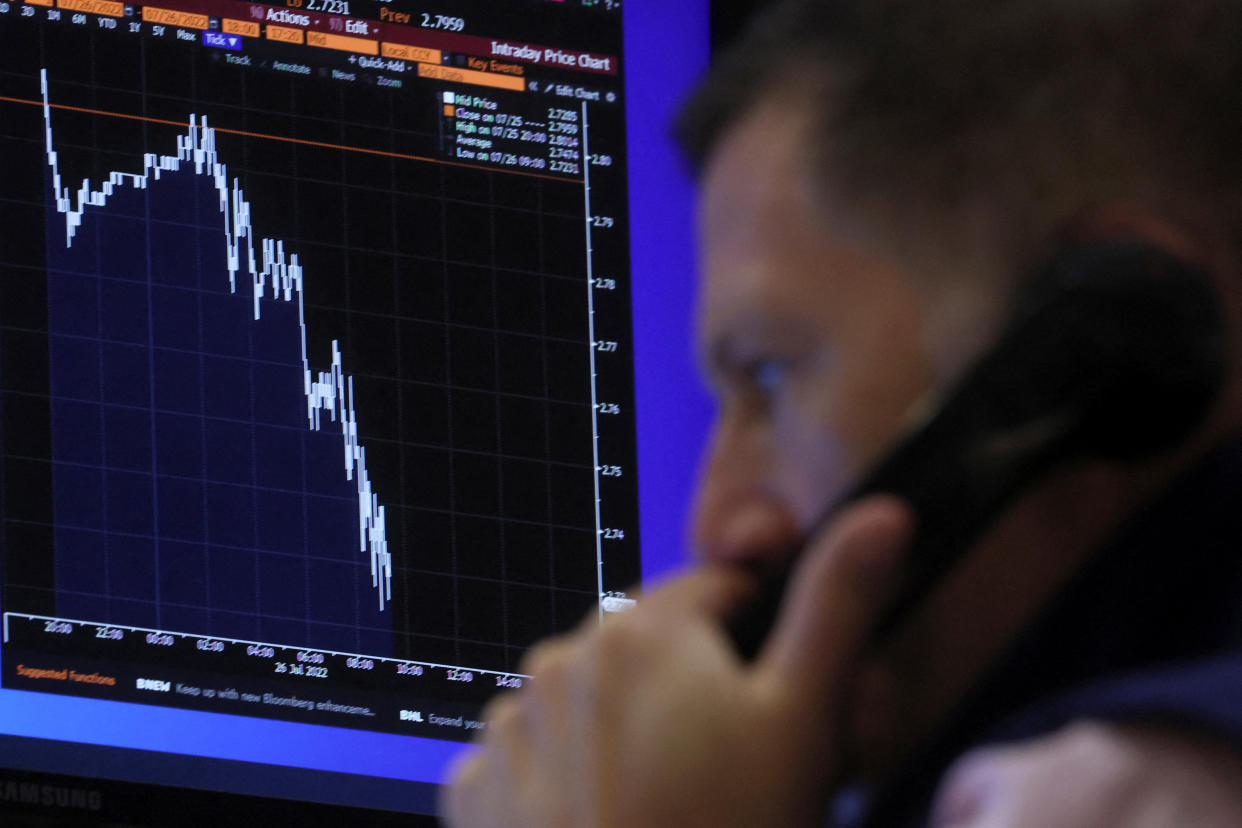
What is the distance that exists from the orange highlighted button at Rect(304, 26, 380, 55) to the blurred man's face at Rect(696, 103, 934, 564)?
34 cm

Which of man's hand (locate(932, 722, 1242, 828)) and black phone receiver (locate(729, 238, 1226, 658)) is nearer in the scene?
man's hand (locate(932, 722, 1242, 828))

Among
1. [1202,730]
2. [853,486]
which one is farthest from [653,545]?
[1202,730]

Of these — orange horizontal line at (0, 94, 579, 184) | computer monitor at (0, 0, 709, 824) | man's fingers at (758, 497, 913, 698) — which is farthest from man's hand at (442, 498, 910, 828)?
orange horizontal line at (0, 94, 579, 184)

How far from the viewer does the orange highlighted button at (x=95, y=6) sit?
107cm

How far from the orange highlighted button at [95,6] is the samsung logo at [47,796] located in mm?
408

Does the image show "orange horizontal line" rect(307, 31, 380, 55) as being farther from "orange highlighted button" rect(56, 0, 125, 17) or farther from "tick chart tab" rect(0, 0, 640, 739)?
"orange highlighted button" rect(56, 0, 125, 17)

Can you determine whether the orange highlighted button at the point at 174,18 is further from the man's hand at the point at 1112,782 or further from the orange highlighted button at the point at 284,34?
the man's hand at the point at 1112,782

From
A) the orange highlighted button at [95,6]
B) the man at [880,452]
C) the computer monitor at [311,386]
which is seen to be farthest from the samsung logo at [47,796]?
the orange highlighted button at [95,6]

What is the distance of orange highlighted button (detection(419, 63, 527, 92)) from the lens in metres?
1.14

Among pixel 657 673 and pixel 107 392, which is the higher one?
pixel 107 392

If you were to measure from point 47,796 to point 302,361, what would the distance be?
0.85 ft

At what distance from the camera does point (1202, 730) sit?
1.82 feet

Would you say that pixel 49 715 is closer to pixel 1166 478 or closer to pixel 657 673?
pixel 657 673

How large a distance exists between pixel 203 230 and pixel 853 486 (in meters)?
0.47
